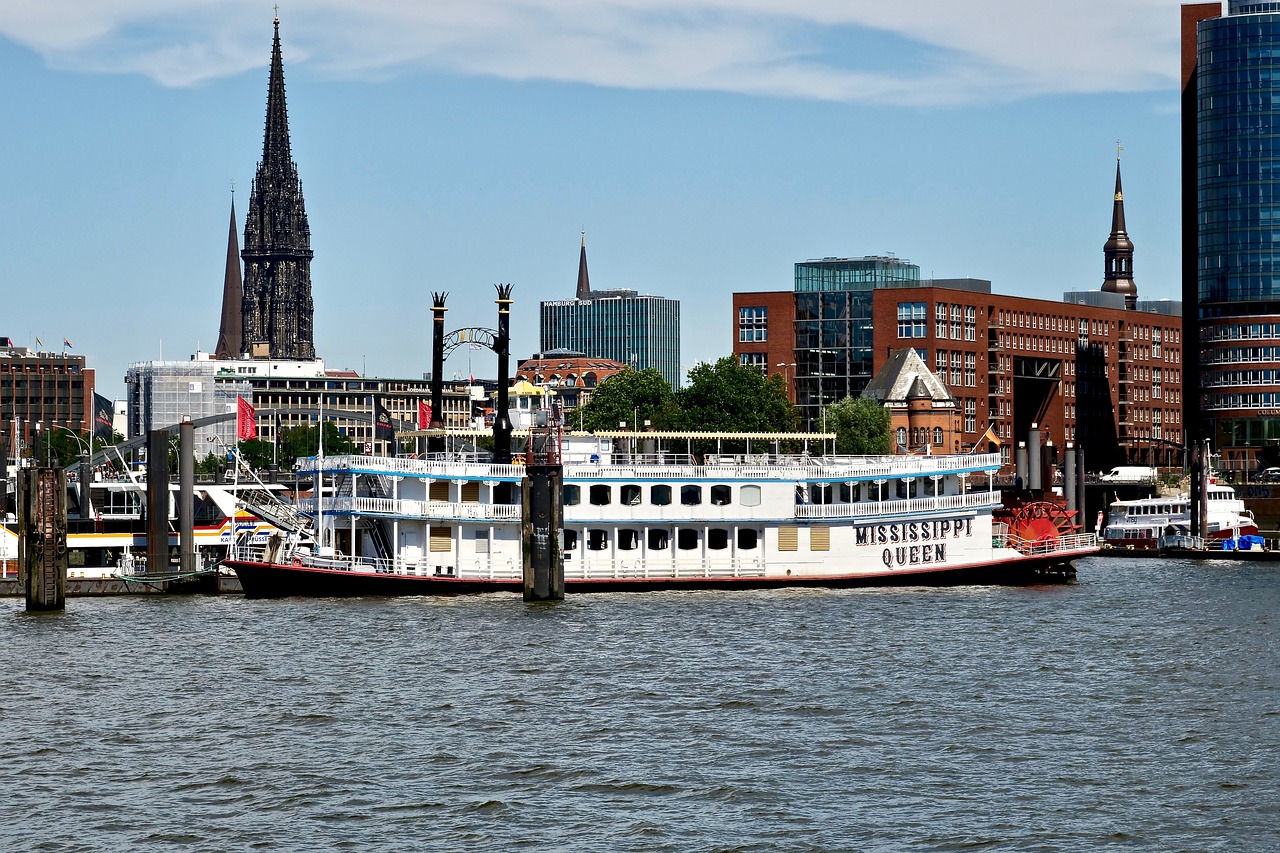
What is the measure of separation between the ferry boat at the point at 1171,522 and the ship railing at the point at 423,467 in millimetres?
59659

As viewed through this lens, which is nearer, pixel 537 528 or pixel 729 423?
pixel 537 528

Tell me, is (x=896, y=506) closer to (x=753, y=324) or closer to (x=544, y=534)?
(x=544, y=534)

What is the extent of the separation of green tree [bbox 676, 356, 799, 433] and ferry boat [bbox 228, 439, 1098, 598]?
234 feet

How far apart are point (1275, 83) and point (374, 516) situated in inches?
5673

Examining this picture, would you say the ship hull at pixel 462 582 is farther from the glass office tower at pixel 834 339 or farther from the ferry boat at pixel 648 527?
the glass office tower at pixel 834 339

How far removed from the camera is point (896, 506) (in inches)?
3209

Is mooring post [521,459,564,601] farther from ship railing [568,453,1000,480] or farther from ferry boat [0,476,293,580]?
ferry boat [0,476,293,580]


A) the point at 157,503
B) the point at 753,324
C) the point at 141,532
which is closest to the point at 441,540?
the point at 157,503

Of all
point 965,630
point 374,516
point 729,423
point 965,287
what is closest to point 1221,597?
point 965,630

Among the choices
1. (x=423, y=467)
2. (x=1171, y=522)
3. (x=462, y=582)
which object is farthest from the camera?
(x=1171, y=522)

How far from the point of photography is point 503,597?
247 feet

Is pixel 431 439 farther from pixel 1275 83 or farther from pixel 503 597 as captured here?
pixel 1275 83

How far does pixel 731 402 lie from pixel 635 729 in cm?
11221

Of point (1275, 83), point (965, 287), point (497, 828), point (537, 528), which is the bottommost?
point (497, 828)
